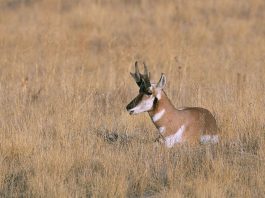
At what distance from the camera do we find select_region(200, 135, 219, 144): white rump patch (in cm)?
840

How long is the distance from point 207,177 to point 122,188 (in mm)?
842

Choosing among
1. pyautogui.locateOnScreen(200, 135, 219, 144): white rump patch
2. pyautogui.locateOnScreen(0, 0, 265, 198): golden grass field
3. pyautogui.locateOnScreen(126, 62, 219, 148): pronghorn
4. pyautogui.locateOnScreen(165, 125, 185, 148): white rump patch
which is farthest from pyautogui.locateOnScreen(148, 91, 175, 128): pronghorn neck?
pyautogui.locateOnScreen(200, 135, 219, 144): white rump patch

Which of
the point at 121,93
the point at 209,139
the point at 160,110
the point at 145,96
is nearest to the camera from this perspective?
the point at 145,96

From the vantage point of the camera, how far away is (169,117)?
8.37 metres

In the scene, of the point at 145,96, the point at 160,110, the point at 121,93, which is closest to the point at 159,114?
the point at 160,110

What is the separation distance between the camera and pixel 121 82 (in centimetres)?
1212

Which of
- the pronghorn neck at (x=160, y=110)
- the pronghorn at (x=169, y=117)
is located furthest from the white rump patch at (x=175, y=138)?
the pronghorn neck at (x=160, y=110)

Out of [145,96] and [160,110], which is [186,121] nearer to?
[160,110]

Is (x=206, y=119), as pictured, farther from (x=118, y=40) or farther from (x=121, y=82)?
(x=118, y=40)

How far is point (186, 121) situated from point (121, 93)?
10.2 feet

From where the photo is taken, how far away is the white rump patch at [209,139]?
8405 mm

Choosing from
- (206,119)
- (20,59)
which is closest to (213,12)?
(20,59)

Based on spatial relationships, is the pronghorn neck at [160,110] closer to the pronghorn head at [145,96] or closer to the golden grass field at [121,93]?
the pronghorn head at [145,96]

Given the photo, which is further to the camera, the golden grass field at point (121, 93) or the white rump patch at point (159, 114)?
the white rump patch at point (159, 114)
